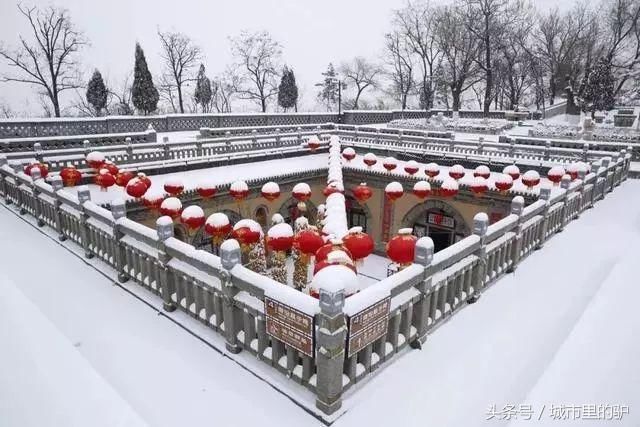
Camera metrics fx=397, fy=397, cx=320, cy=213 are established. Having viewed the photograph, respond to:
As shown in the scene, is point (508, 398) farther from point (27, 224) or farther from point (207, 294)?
point (27, 224)

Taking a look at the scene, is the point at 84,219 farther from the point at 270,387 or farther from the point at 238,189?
the point at 238,189

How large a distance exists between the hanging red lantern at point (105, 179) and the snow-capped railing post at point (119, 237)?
705 cm

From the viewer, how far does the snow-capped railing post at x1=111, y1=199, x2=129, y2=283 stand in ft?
21.0

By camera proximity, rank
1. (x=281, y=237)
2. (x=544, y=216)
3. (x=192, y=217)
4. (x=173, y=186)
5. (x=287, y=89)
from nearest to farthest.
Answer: (x=281, y=237) < (x=544, y=216) < (x=192, y=217) < (x=173, y=186) < (x=287, y=89)

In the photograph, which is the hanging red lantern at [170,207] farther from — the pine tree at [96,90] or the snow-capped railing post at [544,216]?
the pine tree at [96,90]

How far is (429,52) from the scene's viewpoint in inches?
1906

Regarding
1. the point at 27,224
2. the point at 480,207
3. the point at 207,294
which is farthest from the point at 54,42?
the point at 207,294

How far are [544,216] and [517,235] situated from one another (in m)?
1.78

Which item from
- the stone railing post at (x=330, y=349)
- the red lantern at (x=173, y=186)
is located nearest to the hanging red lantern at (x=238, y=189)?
the red lantern at (x=173, y=186)

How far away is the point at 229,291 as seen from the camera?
15.6 feet

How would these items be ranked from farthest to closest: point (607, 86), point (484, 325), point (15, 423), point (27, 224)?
1. point (607, 86)
2. point (27, 224)
3. point (484, 325)
4. point (15, 423)

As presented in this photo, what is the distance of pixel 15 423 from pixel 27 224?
7360mm

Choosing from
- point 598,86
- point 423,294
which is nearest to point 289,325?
point 423,294

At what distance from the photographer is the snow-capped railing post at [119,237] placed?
6.39 metres
